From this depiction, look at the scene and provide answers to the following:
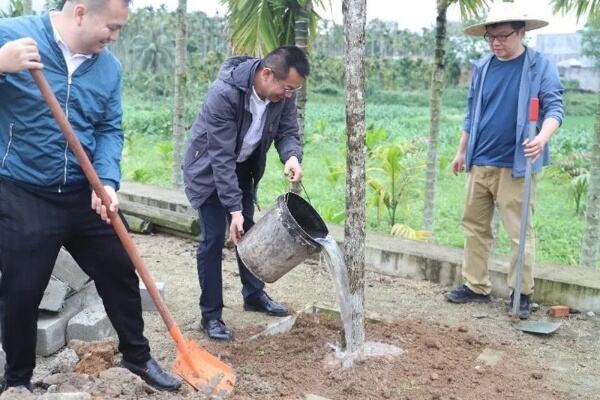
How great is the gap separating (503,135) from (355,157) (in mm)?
1515

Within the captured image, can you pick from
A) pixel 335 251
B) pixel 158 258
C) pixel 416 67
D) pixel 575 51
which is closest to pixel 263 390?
pixel 335 251

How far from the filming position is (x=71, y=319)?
4.12 meters

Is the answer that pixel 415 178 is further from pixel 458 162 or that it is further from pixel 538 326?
pixel 538 326

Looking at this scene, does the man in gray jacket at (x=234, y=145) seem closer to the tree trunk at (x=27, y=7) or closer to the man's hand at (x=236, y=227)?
the man's hand at (x=236, y=227)

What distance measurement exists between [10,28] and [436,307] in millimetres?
3409

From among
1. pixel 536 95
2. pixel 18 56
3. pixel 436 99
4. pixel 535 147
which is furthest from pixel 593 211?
pixel 18 56

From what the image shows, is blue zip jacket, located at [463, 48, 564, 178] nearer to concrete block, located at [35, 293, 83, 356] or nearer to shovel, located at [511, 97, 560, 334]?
shovel, located at [511, 97, 560, 334]

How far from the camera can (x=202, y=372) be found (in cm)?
335

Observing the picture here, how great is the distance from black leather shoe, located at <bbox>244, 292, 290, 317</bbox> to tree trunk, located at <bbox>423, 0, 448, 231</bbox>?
3.08 metres

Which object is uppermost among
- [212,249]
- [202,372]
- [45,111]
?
[45,111]

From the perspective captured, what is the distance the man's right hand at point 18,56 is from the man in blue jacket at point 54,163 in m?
0.03

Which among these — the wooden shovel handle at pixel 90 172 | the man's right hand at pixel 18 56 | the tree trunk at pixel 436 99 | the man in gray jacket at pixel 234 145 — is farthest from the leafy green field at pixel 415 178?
the man's right hand at pixel 18 56

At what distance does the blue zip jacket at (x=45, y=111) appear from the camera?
2.85 m

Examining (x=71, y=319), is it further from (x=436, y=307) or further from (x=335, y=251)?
(x=436, y=307)
